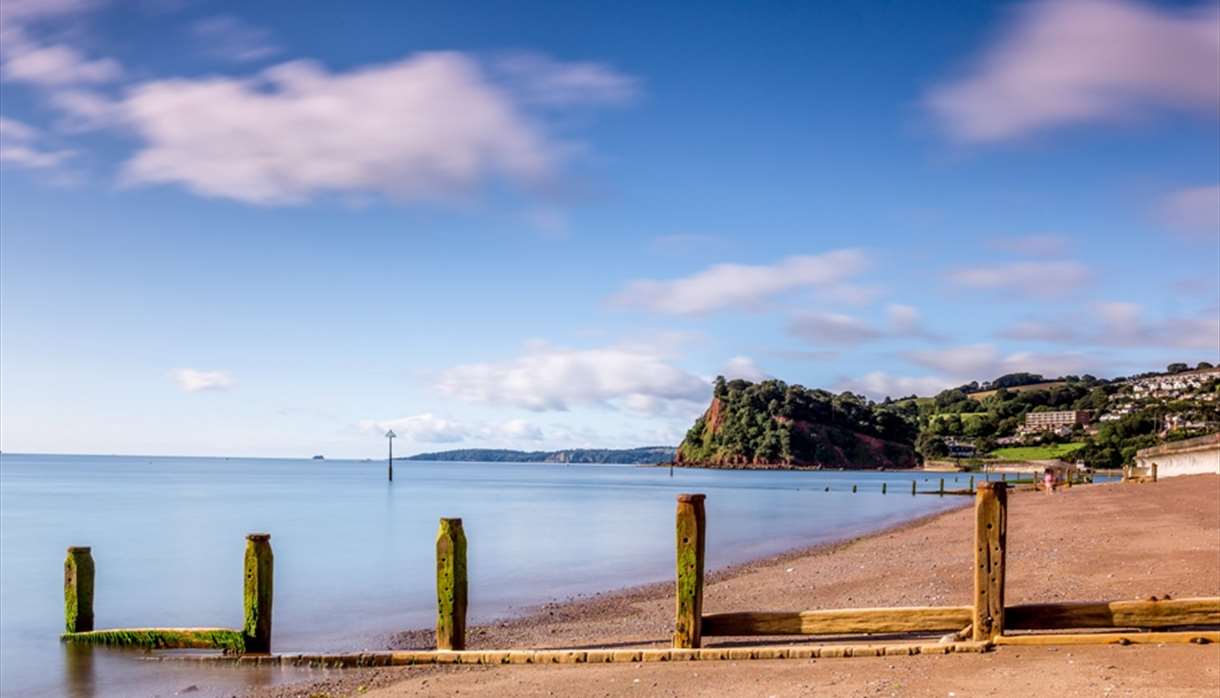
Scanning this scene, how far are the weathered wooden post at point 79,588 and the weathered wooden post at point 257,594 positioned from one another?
355 cm

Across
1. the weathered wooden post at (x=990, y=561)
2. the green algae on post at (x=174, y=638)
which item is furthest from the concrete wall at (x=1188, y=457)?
the green algae on post at (x=174, y=638)

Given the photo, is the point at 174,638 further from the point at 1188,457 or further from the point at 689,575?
the point at 1188,457

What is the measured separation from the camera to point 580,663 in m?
10.9

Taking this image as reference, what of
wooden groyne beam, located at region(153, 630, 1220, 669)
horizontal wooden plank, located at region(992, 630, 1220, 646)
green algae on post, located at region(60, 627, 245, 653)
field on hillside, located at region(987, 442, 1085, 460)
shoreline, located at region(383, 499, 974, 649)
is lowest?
field on hillside, located at region(987, 442, 1085, 460)

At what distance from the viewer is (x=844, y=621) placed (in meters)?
10.7

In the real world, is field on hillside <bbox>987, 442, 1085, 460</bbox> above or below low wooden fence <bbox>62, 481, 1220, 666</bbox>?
below

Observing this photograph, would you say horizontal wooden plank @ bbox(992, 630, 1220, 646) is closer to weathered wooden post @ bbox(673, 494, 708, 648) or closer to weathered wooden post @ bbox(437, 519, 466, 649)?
weathered wooden post @ bbox(673, 494, 708, 648)

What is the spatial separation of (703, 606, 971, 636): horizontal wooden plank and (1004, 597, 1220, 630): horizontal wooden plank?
1.88ft

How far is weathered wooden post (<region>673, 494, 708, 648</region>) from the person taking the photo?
10.9 metres

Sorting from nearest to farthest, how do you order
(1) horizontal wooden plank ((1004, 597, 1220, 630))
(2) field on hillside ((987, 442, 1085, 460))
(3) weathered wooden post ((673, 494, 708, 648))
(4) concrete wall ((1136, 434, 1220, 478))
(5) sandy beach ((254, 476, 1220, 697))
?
(5) sandy beach ((254, 476, 1220, 697)) < (1) horizontal wooden plank ((1004, 597, 1220, 630)) < (3) weathered wooden post ((673, 494, 708, 648)) < (4) concrete wall ((1136, 434, 1220, 478)) < (2) field on hillside ((987, 442, 1085, 460))

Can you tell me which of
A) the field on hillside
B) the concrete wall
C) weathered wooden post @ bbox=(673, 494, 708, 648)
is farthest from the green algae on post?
the field on hillside

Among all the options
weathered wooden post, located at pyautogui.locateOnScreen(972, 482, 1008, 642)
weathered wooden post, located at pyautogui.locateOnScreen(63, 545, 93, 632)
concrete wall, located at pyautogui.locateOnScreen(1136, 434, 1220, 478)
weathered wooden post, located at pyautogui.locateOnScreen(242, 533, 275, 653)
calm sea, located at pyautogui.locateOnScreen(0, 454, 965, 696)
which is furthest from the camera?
concrete wall, located at pyautogui.locateOnScreen(1136, 434, 1220, 478)

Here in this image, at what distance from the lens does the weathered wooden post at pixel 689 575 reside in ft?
35.7

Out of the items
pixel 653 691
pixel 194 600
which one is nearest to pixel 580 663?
pixel 653 691
